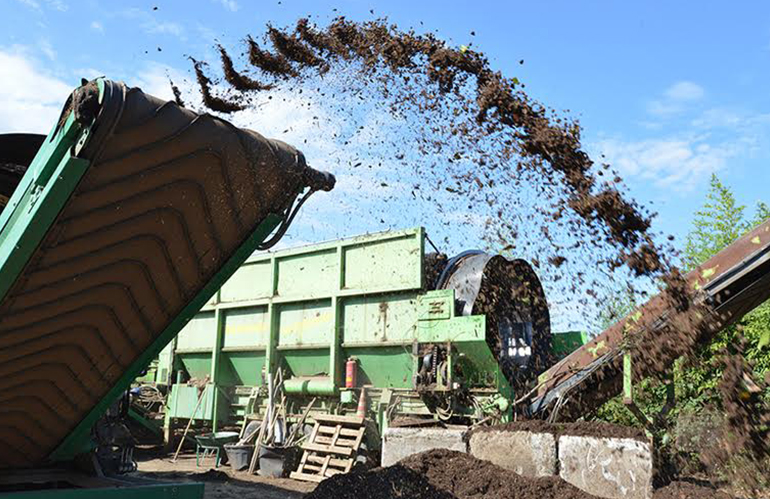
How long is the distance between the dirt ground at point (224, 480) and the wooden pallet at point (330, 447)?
0.21m

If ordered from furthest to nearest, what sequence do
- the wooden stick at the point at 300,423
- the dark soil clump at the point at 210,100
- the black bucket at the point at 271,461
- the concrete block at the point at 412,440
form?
the wooden stick at the point at 300,423 → the black bucket at the point at 271,461 → the concrete block at the point at 412,440 → the dark soil clump at the point at 210,100

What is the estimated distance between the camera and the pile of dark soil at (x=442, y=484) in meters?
4.61

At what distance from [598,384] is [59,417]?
423 centimetres

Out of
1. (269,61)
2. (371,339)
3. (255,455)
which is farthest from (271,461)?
(269,61)

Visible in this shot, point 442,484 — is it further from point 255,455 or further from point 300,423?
point 255,455

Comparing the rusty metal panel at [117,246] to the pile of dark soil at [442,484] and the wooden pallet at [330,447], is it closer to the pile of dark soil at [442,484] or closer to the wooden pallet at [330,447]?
the pile of dark soil at [442,484]

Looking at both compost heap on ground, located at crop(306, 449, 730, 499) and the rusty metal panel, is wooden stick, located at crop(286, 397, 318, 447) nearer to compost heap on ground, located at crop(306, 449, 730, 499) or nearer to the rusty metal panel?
compost heap on ground, located at crop(306, 449, 730, 499)

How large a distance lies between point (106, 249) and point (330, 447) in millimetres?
5841

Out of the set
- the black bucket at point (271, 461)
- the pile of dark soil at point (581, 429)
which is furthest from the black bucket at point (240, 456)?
the pile of dark soil at point (581, 429)

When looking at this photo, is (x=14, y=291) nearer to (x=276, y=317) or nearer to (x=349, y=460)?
(x=349, y=460)

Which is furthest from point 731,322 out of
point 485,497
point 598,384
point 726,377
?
point 485,497

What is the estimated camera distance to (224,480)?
7.93 m

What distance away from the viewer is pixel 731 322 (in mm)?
4969

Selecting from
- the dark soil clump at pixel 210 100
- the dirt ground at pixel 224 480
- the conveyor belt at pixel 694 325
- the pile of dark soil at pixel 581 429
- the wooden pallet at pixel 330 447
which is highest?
the dark soil clump at pixel 210 100
